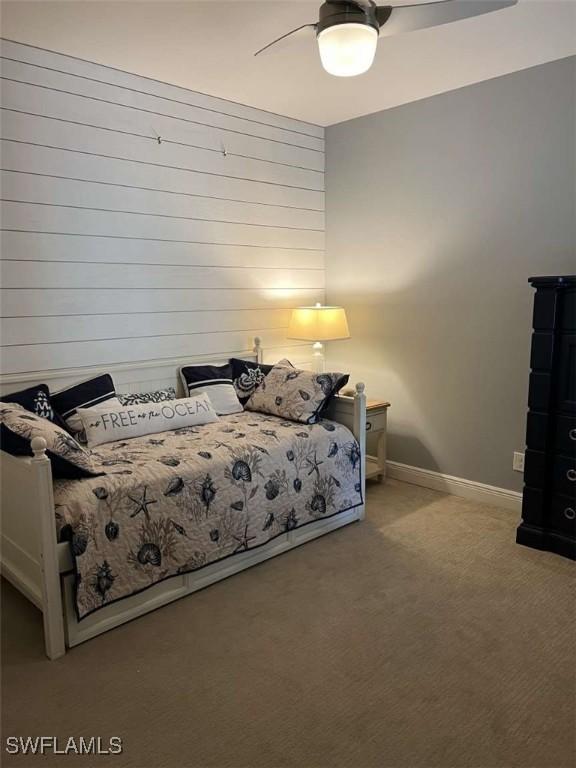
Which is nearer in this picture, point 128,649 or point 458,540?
point 128,649

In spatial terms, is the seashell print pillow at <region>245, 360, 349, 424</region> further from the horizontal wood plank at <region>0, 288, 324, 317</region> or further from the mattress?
the horizontal wood plank at <region>0, 288, 324, 317</region>

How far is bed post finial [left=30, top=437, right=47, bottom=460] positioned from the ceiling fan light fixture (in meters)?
1.67

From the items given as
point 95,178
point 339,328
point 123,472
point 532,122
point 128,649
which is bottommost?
point 128,649

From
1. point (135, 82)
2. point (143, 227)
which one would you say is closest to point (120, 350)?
point (143, 227)

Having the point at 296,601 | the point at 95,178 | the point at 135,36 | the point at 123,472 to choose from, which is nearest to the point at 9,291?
the point at 95,178

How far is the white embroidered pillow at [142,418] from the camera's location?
2.91 m

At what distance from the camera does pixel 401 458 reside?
13.3ft

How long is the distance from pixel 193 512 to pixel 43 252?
1.57m

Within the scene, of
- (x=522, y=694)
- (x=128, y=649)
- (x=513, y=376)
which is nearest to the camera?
(x=522, y=694)

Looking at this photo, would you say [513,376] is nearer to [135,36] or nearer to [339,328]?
[339,328]

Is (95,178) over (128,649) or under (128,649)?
over

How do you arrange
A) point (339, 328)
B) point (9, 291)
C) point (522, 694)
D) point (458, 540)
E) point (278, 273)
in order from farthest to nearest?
point (278, 273) < point (339, 328) < point (458, 540) < point (9, 291) < point (522, 694)

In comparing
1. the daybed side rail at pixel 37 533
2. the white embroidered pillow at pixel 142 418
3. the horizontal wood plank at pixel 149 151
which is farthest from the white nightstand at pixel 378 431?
the daybed side rail at pixel 37 533

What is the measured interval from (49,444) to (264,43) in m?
2.10
